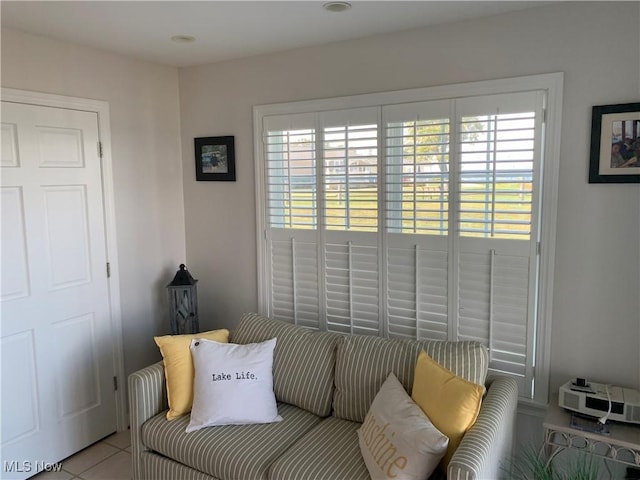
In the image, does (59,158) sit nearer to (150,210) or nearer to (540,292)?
(150,210)

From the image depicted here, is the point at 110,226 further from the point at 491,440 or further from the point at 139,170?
the point at 491,440

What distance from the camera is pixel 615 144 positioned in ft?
6.91

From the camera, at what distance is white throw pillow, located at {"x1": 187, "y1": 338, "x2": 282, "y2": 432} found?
231 cm

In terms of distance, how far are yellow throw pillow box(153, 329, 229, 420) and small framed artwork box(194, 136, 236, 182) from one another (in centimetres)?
124

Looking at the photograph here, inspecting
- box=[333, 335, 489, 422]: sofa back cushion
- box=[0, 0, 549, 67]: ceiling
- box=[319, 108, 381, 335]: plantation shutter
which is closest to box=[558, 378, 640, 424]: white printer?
box=[333, 335, 489, 422]: sofa back cushion

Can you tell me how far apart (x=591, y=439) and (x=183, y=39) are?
2.80 meters

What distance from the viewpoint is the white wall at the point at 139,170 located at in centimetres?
282

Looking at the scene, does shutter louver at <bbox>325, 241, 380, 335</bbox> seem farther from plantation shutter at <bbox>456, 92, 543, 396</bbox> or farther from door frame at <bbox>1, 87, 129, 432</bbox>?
door frame at <bbox>1, 87, 129, 432</bbox>

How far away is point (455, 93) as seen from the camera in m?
2.45

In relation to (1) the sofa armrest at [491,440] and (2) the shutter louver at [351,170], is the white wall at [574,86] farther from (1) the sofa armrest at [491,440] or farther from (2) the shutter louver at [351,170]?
(1) the sofa armrest at [491,440]

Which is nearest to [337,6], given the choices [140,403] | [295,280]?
[295,280]

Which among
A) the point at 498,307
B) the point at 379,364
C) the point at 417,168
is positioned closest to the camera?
the point at 379,364

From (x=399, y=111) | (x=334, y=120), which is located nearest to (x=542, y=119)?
(x=399, y=111)

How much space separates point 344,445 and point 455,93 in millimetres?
1796
